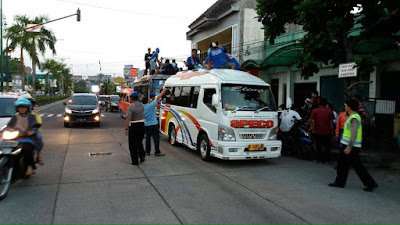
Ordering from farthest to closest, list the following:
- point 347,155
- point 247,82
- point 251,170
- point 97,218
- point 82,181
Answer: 1. point 247,82
2. point 251,170
3. point 82,181
4. point 347,155
5. point 97,218

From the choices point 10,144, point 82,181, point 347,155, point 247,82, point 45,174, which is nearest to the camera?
point 10,144

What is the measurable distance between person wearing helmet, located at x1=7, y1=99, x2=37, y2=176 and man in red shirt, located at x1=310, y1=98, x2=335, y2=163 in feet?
22.7

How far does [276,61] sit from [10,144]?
1357 centimetres

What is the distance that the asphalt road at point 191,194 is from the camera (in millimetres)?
4797

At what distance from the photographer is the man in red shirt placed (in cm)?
882

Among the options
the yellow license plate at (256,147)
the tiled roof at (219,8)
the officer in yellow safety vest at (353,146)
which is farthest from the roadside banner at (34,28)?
the officer in yellow safety vest at (353,146)

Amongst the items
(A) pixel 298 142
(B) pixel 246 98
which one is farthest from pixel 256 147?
(A) pixel 298 142

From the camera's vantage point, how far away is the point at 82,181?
22.1ft

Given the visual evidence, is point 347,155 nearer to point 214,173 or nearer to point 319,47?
point 214,173

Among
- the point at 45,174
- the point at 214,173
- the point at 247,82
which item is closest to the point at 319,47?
the point at 247,82

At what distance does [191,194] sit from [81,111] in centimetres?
1186

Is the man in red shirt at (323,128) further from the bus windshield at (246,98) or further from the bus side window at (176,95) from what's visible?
the bus side window at (176,95)

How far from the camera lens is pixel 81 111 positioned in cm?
1616

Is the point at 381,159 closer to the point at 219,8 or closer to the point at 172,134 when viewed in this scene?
the point at 172,134
